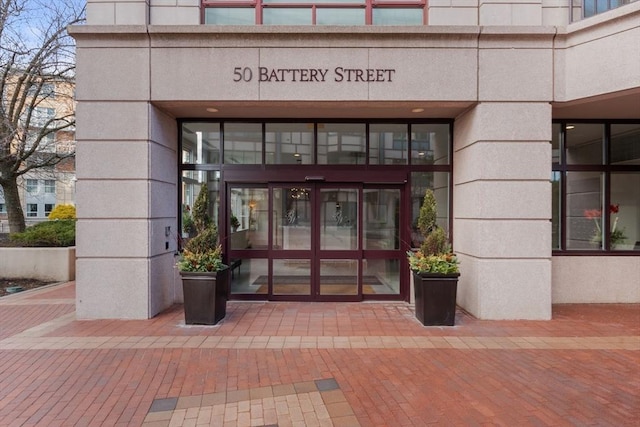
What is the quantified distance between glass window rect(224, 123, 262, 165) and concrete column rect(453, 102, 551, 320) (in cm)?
438

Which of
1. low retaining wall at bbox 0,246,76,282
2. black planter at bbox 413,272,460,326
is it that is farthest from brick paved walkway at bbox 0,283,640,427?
low retaining wall at bbox 0,246,76,282

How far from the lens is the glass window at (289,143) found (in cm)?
770

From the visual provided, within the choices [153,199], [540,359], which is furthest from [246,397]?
[153,199]

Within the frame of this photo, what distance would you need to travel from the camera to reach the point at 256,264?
780 cm

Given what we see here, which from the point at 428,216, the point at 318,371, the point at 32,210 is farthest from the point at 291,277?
the point at 32,210

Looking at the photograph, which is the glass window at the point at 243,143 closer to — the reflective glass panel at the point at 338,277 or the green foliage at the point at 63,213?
the reflective glass panel at the point at 338,277

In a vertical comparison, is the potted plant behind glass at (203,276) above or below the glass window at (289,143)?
below

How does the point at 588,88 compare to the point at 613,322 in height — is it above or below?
above

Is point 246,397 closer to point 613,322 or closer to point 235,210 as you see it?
point 235,210

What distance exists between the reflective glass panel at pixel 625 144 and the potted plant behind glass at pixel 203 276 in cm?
839

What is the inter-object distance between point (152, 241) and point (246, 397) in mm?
3839

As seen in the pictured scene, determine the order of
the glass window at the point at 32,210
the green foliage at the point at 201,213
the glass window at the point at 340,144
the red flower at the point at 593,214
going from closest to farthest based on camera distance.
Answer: the green foliage at the point at 201,213 → the glass window at the point at 340,144 → the red flower at the point at 593,214 → the glass window at the point at 32,210

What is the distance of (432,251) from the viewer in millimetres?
6336

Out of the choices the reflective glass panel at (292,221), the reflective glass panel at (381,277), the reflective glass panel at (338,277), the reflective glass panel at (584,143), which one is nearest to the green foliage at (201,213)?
the reflective glass panel at (292,221)
